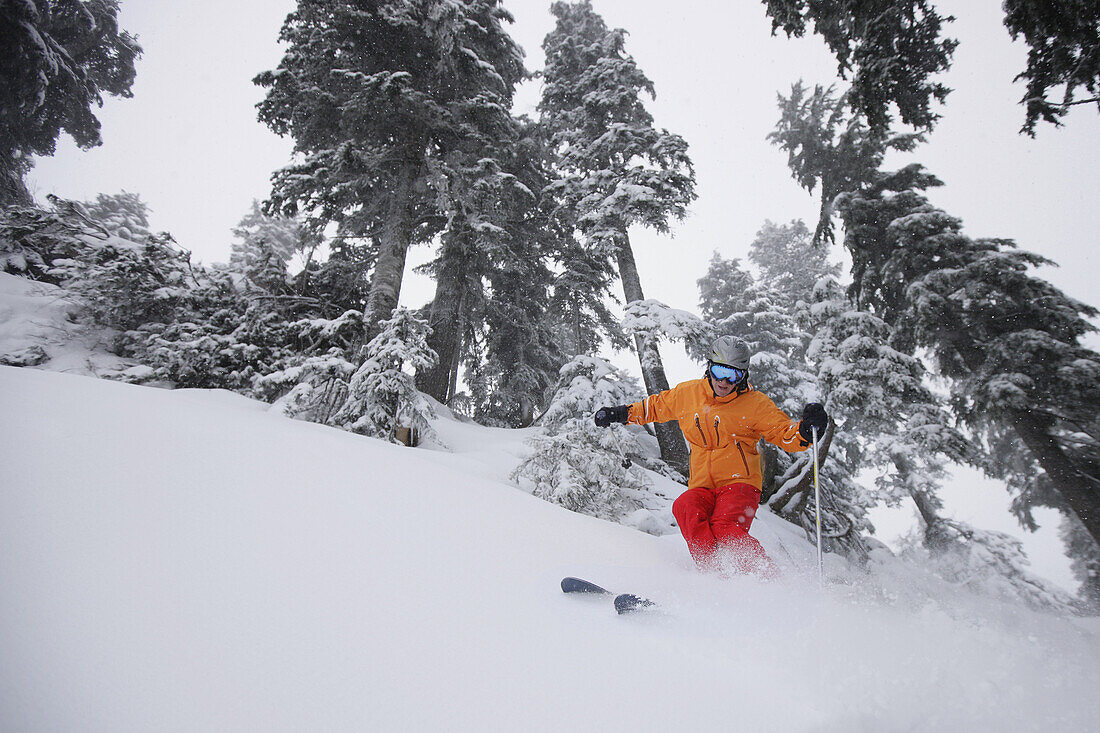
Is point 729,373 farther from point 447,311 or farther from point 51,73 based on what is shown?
point 51,73

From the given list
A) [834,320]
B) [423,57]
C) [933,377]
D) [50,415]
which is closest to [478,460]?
[50,415]

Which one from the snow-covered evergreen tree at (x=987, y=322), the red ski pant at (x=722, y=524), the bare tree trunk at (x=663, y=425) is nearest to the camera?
the red ski pant at (x=722, y=524)

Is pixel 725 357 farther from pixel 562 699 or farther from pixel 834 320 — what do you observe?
pixel 834 320

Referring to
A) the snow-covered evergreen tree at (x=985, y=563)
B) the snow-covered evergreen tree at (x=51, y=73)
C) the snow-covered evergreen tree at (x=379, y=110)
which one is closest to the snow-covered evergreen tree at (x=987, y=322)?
the snow-covered evergreen tree at (x=985, y=563)

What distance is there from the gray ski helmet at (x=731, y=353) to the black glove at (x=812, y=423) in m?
0.56

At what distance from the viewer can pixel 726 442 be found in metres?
3.43

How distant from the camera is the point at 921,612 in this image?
1.92 metres

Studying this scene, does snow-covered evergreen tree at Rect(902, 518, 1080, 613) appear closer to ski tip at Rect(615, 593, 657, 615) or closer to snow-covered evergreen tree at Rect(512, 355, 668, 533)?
snow-covered evergreen tree at Rect(512, 355, 668, 533)

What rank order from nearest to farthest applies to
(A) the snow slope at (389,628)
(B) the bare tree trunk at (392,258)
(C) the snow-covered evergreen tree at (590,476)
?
(A) the snow slope at (389,628)
(C) the snow-covered evergreen tree at (590,476)
(B) the bare tree trunk at (392,258)

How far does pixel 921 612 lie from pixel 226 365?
840cm

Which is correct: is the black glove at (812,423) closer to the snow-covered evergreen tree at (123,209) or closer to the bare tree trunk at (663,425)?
the bare tree trunk at (663,425)

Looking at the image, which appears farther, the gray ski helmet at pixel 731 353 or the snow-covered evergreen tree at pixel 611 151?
the snow-covered evergreen tree at pixel 611 151

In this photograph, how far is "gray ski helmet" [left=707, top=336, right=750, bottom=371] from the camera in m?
3.44

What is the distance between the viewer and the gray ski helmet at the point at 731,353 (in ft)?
11.3
